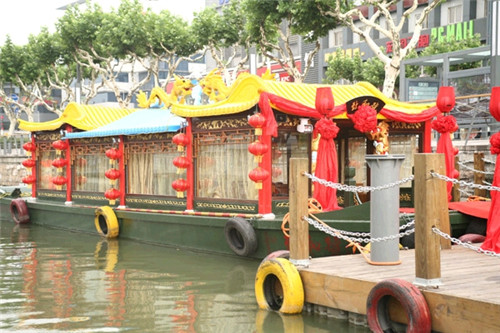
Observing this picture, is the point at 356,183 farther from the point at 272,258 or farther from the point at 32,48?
the point at 32,48

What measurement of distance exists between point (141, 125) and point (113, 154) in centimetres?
104

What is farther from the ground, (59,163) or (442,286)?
(59,163)

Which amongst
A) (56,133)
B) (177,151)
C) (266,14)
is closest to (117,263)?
(177,151)

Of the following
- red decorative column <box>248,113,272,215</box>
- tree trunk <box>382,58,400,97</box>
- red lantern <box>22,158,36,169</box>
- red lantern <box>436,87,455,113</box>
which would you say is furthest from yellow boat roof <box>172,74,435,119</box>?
red lantern <box>22,158,36,169</box>

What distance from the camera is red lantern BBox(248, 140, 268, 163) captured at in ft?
38.3

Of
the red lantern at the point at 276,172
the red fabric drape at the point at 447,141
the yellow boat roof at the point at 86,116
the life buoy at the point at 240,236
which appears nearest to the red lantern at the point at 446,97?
the red fabric drape at the point at 447,141

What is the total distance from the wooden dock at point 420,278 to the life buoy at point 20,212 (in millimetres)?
12745

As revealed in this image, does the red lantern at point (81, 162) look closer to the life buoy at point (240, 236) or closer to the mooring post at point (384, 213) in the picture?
the life buoy at point (240, 236)

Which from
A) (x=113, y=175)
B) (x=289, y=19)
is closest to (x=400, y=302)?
(x=113, y=175)

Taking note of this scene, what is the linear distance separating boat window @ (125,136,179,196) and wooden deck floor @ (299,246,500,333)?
6641mm

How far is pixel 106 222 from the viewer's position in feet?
51.1

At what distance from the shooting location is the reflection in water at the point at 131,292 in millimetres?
7809

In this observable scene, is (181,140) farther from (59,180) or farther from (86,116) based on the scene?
(59,180)

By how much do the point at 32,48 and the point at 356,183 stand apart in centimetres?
2814
